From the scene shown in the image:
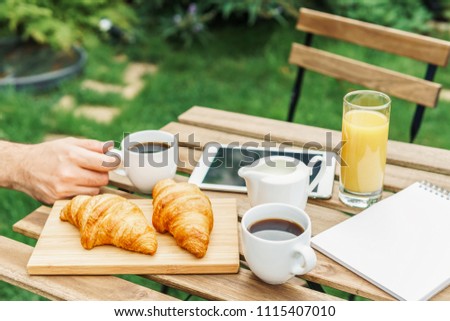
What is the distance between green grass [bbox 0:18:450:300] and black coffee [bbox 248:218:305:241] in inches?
66.9

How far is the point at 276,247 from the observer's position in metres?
1.11

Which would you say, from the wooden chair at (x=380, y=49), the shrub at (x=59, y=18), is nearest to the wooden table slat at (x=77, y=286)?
the wooden chair at (x=380, y=49)

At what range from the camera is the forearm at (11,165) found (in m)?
1.57

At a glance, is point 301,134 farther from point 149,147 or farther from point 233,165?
point 149,147

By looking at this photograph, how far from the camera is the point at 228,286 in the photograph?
119 centimetres

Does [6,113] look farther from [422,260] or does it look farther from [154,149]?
[422,260]

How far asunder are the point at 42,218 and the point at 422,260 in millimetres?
853

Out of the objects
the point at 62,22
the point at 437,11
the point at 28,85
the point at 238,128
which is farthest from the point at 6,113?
the point at 437,11

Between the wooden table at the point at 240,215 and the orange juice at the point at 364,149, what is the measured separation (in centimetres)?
7

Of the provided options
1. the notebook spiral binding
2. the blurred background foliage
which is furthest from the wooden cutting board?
the blurred background foliage

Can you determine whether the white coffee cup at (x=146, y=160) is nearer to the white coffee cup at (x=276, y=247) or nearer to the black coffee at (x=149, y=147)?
the black coffee at (x=149, y=147)

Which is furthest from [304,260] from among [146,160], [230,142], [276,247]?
[230,142]

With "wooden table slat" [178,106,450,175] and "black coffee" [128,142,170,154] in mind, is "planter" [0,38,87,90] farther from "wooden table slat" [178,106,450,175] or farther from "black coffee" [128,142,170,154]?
"black coffee" [128,142,170,154]

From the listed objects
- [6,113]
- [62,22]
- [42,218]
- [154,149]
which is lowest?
[6,113]
